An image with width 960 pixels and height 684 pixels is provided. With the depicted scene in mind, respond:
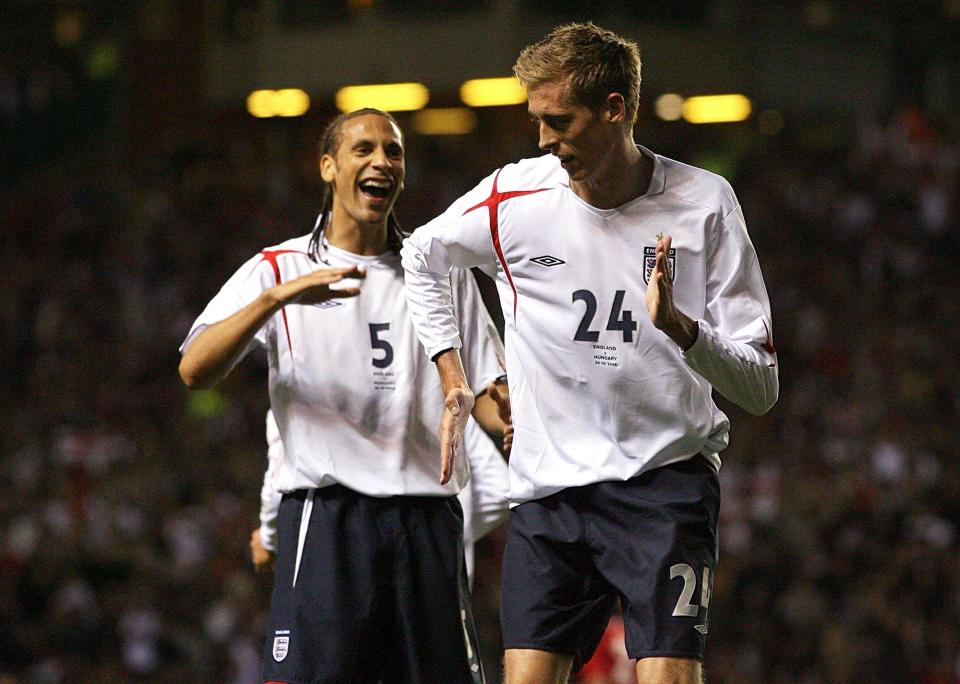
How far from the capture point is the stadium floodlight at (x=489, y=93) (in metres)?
20.7

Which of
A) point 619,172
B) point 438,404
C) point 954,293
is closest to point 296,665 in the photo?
point 438,404

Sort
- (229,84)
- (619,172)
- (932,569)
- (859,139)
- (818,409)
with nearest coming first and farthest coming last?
(619,172) → (932,569) → (818,409) → (859,139) → (229,84)

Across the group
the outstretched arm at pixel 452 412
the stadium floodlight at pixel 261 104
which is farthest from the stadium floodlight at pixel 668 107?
the outstretched arm at pixel 452 412

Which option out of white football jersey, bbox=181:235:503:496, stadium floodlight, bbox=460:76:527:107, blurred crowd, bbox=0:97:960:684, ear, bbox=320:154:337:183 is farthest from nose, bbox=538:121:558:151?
stadium floodlight, bbox=460:76:527:107

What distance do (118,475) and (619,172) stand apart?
11307mm

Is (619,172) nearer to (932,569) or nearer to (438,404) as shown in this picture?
(438,404)

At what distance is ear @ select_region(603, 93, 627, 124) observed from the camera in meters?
3.88

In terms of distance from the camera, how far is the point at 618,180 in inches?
156

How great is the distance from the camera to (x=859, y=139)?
17.3 m

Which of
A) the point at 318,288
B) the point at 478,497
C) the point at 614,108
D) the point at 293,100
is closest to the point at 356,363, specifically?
the point at 318,288

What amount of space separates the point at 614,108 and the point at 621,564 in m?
1.19

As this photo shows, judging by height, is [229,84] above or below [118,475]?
above

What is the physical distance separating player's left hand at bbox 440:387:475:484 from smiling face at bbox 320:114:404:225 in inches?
32.7

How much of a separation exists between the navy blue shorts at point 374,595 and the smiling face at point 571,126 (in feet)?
4.27
